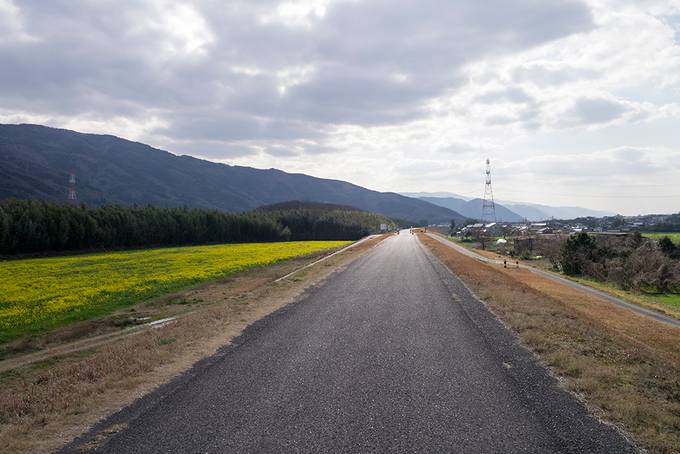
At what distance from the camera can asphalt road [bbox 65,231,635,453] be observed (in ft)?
20.9

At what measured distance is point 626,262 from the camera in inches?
2076

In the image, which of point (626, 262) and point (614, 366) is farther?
point (626, 262)

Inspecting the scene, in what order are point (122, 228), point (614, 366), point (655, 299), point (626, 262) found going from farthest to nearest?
point (122, 228) → point (626, 262) → point (655, 299) → point (614, 366)

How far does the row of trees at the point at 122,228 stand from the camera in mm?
63688

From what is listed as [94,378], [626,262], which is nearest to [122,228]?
[626,262]

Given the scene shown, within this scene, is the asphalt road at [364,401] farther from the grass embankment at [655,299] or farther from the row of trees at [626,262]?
the row of trees at [626,262]

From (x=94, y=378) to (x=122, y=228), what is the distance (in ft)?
258

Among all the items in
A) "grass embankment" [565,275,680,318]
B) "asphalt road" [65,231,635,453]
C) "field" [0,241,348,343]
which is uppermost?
"asphalt road" [65,231,635,453]

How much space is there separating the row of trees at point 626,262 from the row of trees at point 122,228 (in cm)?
6789

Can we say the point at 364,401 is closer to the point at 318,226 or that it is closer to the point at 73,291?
the point at 73,291

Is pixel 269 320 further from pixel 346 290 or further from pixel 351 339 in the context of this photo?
pixel 346 290

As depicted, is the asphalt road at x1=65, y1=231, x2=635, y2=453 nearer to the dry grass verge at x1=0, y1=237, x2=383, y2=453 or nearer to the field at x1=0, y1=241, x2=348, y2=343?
the dry grass verge at x1=0, y1=237, x2=383, y2=453

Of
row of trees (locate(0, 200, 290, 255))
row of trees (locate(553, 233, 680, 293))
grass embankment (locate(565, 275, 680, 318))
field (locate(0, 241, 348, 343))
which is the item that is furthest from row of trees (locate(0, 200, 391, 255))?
row of trees (locate(553, 233, 680, 293))

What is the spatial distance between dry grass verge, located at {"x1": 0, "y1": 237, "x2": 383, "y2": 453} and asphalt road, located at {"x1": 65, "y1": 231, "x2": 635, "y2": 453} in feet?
1.63
